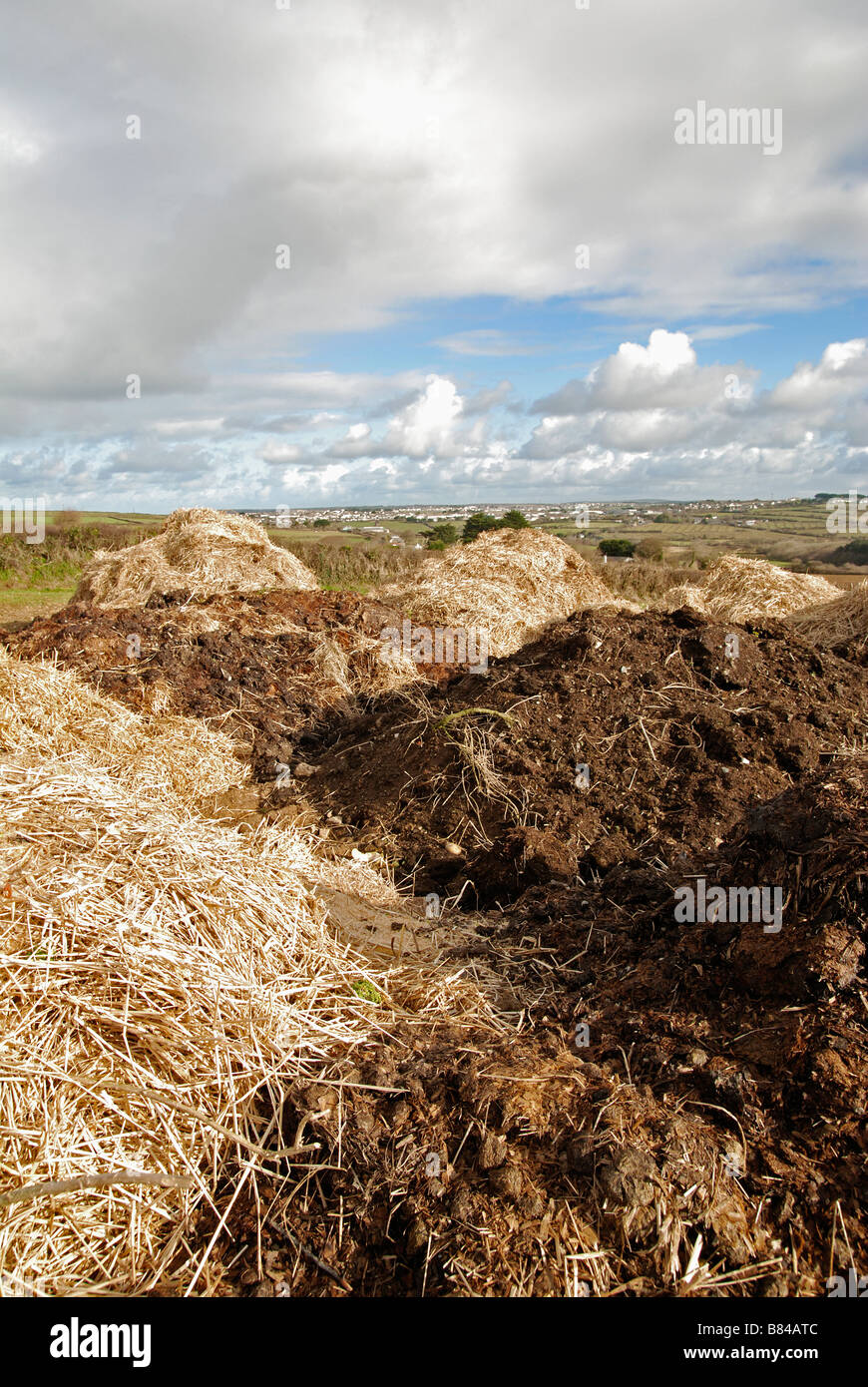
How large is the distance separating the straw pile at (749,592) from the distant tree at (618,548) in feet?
22.1

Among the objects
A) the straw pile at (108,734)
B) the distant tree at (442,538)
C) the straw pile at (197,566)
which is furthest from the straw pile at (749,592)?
the distant tree at (442,538)

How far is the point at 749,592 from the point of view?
40.0ft

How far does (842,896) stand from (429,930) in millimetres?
2034

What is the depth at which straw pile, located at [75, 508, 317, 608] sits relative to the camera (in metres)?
12.0

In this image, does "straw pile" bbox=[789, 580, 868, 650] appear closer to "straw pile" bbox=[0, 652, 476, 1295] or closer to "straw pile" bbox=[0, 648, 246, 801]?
"straw pile" bbox=[0, 648, 246, 801]

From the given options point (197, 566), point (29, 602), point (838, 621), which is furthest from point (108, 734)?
point (29, 602)

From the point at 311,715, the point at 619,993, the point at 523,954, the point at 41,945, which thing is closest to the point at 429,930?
the point at 523,954

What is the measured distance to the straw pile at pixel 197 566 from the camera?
12.0 metres

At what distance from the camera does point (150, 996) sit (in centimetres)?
252

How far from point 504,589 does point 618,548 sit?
31.5ft

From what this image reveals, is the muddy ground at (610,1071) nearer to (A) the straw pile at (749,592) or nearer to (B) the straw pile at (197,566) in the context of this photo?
(A) the straw pile at (749,592)

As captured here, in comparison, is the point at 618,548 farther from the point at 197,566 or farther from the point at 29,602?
the point at 29,602

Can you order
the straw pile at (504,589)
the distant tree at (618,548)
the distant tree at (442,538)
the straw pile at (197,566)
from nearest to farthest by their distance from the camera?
A: the straw pile at (504,589), the straw pile at (197,566), the distant tree at (618,548), the distant tree at (442,538)

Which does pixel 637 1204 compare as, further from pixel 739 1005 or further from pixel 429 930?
pixel 429 930
